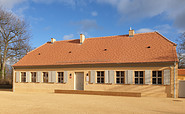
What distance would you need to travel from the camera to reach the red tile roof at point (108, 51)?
57.7ft

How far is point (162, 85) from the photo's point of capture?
1639 cm

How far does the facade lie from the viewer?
16719 mm

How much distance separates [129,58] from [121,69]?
136 centimetres

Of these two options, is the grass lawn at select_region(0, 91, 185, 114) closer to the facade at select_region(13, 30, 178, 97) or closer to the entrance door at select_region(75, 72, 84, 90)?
the facade at select_region(13, 30, 178, 97)

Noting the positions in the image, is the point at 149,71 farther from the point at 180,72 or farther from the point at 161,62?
the point at 180,72

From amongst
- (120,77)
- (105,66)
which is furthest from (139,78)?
(105,66)

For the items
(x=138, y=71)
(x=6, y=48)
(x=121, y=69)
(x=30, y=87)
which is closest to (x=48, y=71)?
(x=30, y=87)

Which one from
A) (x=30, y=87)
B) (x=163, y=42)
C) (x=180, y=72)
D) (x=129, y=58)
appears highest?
(x=163, y=42)

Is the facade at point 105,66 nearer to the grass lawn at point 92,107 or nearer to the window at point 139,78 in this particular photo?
the window at point 139,78

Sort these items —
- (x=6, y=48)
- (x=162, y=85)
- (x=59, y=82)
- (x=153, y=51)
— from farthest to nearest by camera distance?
1. (x=6, y=48)
2. (x=59, y=82)
3. (x=153, y=51)
4. (x=162, y=85)

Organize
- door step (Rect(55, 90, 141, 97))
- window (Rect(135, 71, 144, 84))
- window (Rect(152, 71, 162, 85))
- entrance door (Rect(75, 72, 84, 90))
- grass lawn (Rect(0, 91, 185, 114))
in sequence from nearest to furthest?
grass lawn (Rect(0, 91, 185, 114)) < window (Rect(152, 71, 162, 85)) < door step (Rect(55, 90, 141, 97)) < window (Rect(135, 71, 144, 84)) < entrance door (Rect(75, 72, 84, 90))

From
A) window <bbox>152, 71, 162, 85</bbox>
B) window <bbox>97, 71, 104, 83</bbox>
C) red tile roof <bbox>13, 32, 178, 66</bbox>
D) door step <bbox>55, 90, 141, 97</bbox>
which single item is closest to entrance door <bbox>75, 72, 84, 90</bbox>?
door step <bbox>55, 90, 141, 97</bbox>

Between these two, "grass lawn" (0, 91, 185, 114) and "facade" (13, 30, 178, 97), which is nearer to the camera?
"grass lawn" (0, 91, 185, 114)

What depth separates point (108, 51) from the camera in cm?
2005
